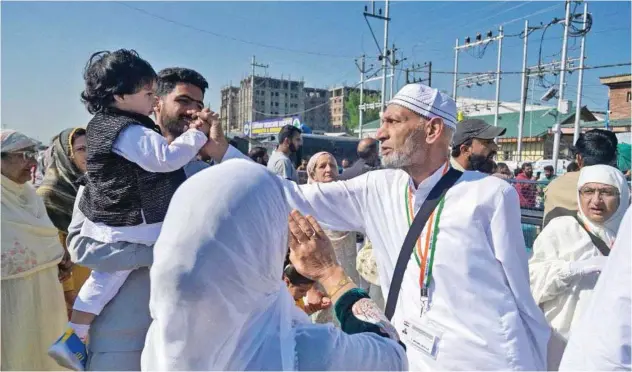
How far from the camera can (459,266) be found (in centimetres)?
196

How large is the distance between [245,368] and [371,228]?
1.30 meters

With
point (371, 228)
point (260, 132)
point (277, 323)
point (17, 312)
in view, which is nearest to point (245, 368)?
point (277, 323)

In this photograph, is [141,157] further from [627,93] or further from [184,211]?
[627,93]

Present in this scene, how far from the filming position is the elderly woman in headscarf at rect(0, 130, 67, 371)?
307cm

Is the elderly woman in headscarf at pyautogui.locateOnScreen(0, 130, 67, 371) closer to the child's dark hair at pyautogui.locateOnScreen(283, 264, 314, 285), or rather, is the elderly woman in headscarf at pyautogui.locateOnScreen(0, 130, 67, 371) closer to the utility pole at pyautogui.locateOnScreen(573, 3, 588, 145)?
the child's dark hair at pyautogui.locateOnScreen(283, 264, 314, 285)

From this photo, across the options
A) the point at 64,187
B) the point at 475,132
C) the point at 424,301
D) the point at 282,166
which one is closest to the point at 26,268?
the point at 64,187

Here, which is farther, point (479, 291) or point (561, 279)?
point (561, 279)

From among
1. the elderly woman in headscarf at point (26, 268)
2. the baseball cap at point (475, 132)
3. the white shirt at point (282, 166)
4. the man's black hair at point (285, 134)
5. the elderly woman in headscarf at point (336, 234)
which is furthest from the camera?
the man's black hair at point (285, 134)

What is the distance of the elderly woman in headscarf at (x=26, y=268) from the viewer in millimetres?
3066

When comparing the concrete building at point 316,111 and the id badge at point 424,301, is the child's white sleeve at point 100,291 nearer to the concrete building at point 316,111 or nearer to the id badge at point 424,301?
the id badge at point 424,301

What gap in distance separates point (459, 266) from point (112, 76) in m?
1.70

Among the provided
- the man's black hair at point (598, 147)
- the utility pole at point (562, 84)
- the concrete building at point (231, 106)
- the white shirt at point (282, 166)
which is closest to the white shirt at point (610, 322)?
the man's black hair at point (598, 147)

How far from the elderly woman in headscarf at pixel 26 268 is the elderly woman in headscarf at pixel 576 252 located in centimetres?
322

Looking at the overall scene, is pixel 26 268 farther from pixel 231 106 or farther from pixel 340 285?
pixel 231 106
